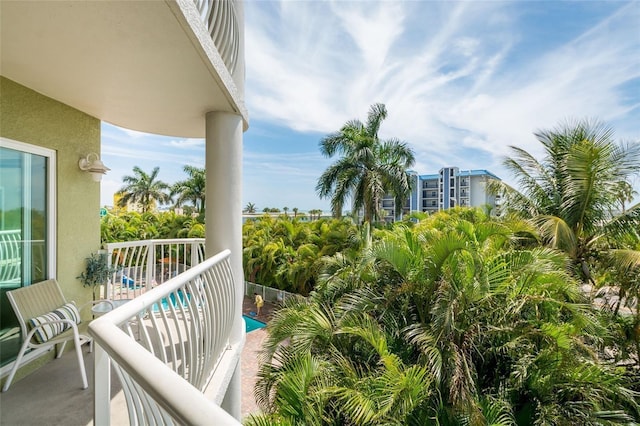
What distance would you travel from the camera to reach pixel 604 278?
7562mm

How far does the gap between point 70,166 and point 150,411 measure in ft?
15.5

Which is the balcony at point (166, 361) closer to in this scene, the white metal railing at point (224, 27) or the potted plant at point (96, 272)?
the potted plant at point (96, 272)

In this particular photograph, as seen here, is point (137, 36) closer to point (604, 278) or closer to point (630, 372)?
point (630, 372)

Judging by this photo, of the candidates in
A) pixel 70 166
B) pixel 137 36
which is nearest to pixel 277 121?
pixel 70 166

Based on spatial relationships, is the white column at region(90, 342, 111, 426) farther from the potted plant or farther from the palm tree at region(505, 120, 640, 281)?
the palm tree at region(505, 120, 640, 281)

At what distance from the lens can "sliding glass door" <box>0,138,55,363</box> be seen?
3.43m

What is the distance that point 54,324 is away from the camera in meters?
3.52

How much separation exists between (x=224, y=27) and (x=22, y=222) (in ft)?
11.1

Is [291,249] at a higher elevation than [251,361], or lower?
higher

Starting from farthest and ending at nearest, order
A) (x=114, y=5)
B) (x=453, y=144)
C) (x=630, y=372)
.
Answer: (x=453, y=144), (x=630, y=372), (x=114, y=5)

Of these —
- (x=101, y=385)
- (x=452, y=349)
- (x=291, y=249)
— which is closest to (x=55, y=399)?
(x=101, y=385)

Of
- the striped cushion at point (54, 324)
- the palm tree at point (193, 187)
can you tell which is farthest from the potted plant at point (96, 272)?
the palm tree at point (193, 187)

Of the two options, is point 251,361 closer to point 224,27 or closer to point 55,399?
point 55,399

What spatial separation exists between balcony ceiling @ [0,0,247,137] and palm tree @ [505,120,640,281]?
30.6 ft
